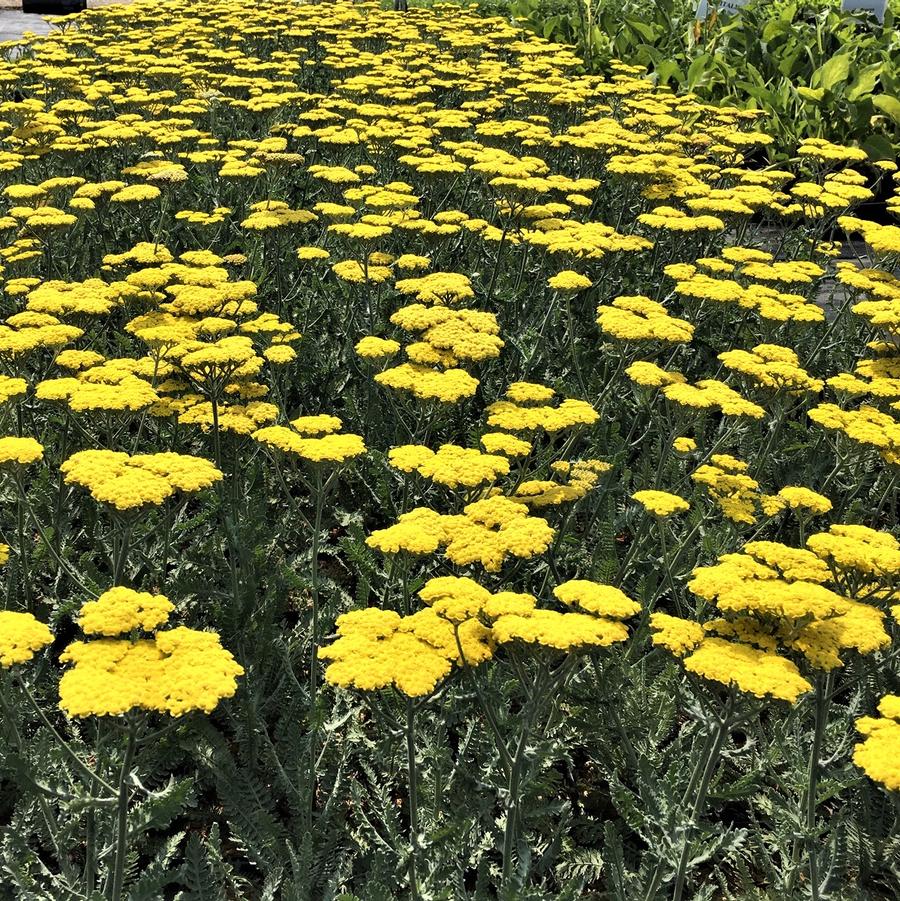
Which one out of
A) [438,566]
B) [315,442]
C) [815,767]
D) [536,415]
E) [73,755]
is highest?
[315,442]

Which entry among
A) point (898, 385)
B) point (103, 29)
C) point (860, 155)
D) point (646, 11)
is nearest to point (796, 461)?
point (898, 385)

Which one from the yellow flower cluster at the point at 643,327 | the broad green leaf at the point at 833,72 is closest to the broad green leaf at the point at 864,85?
the broad green leaf at the point at 833,72

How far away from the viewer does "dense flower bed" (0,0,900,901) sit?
2.57 meters

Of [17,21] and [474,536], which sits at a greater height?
[17,21]

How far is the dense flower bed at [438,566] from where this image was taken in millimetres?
2572

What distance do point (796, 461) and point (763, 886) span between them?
2656 millimetres

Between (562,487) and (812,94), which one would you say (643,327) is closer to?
(562,487)

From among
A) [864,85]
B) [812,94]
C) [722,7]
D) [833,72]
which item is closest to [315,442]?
[812,94]

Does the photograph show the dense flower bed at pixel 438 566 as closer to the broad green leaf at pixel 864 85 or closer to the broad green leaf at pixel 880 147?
the broad green leaf at pixel 880 147

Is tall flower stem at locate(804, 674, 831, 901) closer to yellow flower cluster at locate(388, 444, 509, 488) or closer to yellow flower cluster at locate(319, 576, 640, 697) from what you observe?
yellow flower cluster at locate(319, 576, 640, 697)

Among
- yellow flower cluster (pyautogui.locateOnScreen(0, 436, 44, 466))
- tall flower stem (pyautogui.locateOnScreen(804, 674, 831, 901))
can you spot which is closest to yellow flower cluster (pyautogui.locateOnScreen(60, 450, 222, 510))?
yellow flower cluster (pyautogui.locateOnScreen(0, 436, 44, 466))

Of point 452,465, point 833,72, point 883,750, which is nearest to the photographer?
point 883,750

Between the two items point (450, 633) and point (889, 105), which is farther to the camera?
point (889, 105)

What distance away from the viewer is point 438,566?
434 centimetres
